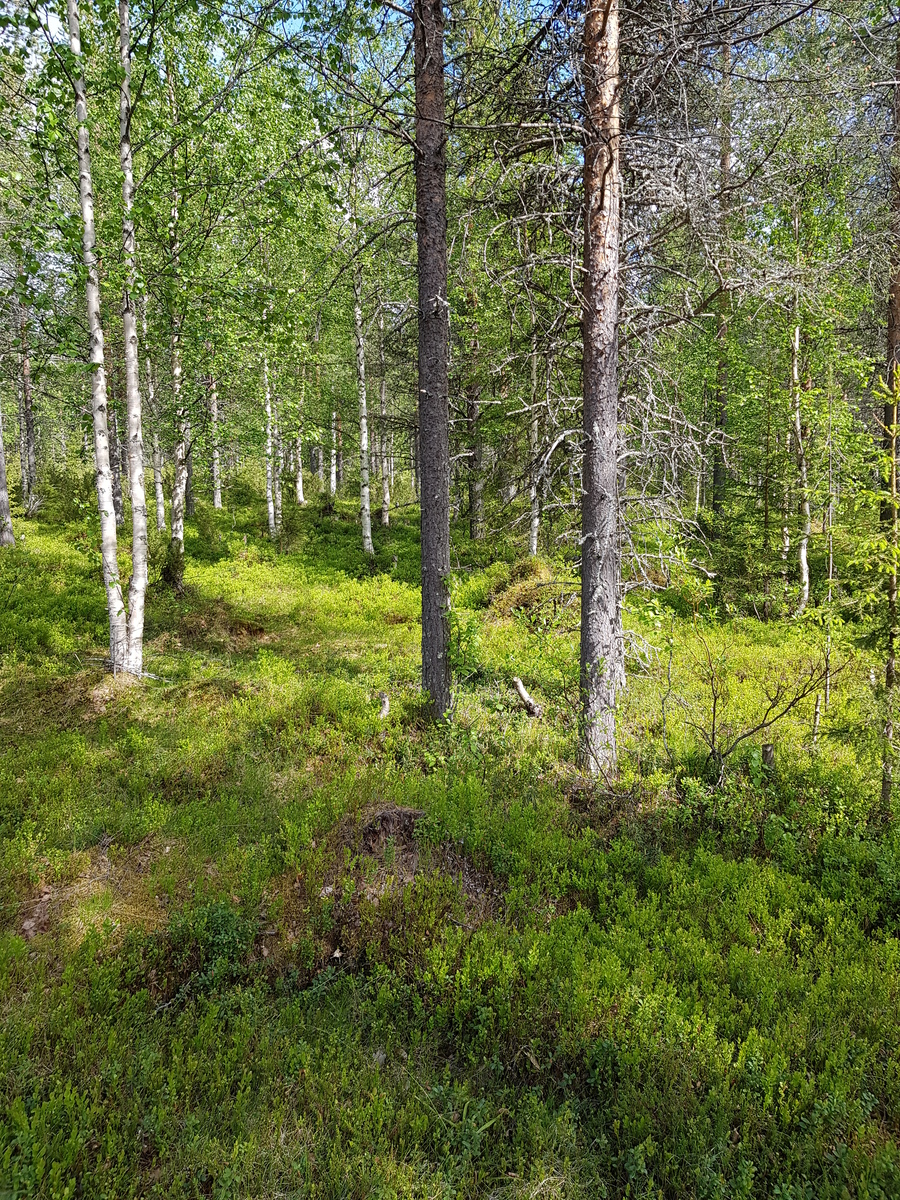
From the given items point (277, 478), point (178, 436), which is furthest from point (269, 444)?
point (178, 436)

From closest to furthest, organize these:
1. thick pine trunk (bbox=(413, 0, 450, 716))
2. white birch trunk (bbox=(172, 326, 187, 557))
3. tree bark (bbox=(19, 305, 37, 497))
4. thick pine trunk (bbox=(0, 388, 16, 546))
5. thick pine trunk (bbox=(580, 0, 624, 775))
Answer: thick pine trunk (bbox=(580, 0, 624, 775)) → thick pine trunk (bbox=(413, 0, 450, 716)) → white birch trunk (bbox=(172, 326, 187, 557)) → thick pine trunk (bbox=(0, 388, 16, 546)) → tree bark (bbox=(19, 305, 37, 497))

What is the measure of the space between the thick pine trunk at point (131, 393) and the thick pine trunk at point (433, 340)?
14.2 ft

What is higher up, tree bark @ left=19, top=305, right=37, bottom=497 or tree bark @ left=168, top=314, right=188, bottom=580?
tree bark @ left=19, top=305, right=37, bottom=497

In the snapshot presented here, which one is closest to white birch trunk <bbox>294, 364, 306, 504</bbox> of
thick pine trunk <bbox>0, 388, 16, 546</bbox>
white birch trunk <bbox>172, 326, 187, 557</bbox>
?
white birch trunk <bbox>172, 326, 187, 557</bbox>

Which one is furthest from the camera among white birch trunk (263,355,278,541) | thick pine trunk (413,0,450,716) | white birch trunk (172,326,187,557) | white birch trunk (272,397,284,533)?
white birch trunk (272,397,284,533)

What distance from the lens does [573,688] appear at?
7742 millimetres

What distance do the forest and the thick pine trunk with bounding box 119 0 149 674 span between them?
83mm

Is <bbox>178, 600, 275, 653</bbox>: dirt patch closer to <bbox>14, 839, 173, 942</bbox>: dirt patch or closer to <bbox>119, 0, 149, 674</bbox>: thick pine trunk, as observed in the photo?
<bbox>119, 0, 149, 674</bbox>: thick pine trunk

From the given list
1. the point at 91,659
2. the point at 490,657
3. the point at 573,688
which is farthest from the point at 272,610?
the point at 573,688

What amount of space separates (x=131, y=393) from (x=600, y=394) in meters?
7.22

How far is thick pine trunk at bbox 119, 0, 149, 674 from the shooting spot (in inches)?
328

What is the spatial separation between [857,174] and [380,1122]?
1620 centimetres

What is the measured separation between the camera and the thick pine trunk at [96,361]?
7793 mm

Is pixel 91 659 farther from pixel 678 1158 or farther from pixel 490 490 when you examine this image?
pixel 678 1158
